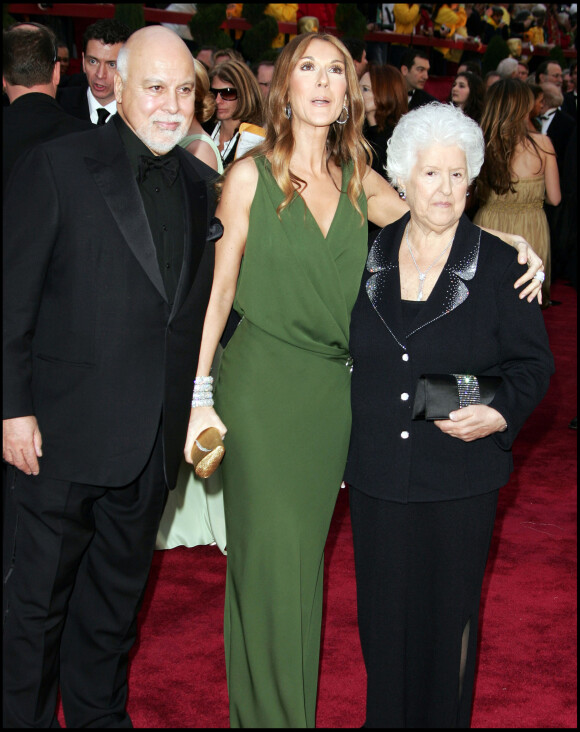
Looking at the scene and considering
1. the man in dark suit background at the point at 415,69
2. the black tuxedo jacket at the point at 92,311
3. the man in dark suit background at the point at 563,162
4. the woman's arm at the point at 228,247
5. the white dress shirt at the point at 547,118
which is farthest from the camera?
the white dress shirt at the point at 547,118

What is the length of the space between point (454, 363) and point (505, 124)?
4.18 meters

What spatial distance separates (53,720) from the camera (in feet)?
8.35

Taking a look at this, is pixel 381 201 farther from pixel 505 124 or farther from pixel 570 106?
Result: pixel 570 106

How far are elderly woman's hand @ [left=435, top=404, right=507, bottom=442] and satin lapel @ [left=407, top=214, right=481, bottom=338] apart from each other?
24cm

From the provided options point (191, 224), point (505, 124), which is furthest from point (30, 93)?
point (505, 124)

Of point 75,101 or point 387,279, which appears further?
point 75,101

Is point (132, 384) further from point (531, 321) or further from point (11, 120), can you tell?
point (11, 120)

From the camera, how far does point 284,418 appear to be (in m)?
2.64

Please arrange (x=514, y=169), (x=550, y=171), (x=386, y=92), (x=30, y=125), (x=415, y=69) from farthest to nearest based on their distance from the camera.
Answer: (x=415, y=69)
(x=550, y=171)
(x=514, y=169)
(x=386, y=92)
(x=30, y=125)

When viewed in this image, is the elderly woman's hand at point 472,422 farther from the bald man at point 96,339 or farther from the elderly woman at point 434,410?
the bald man at point 96,339

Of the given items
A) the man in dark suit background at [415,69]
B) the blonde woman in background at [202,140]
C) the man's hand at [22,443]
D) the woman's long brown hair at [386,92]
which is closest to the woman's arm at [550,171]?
the woman's long brown hair at [386,92]

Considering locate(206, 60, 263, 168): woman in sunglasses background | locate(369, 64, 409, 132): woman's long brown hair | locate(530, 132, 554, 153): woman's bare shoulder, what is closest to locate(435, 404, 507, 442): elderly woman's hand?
locate(206, 60, 263, 168): woman in sunglasses background

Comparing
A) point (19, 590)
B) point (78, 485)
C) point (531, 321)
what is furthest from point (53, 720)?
point (531, 321)

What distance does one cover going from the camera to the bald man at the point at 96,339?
230cm
